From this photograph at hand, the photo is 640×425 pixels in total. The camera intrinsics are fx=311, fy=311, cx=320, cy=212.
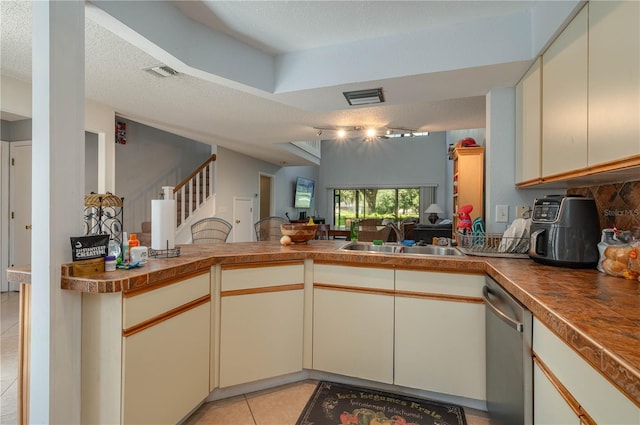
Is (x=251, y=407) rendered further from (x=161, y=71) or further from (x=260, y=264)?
(x=161, y=71)

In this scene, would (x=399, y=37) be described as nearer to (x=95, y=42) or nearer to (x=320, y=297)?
(x=320, y=297)

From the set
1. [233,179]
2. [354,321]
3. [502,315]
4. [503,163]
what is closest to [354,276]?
[354,321]

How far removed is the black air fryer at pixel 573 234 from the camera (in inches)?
58.3

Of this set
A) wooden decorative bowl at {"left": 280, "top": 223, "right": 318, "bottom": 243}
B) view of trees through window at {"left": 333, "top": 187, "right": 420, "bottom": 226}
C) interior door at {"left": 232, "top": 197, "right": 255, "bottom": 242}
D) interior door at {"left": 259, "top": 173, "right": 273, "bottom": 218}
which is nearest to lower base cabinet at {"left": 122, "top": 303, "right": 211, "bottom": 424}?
wooden decorative bowl at {"left": 280, "top": 223, "right": 318, "bottom": 243}

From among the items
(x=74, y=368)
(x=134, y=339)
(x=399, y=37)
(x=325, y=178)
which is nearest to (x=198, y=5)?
(x=399, y=37)

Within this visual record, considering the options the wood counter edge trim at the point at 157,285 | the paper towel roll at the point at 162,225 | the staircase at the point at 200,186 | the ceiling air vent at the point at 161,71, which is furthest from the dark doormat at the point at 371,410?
the staircase at the point at 200,186

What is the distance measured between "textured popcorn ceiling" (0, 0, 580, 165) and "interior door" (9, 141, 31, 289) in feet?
5.91

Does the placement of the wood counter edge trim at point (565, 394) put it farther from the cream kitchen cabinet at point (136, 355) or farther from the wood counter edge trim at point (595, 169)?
the cream kitchen cabinet at point (136, 355)

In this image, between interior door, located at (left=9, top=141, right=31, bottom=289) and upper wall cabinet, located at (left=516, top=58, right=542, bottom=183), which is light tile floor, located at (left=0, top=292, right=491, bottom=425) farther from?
interior door, located at (left=9, top=141, right=31, bottom=289)

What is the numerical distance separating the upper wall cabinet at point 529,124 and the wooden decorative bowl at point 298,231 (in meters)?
1.47

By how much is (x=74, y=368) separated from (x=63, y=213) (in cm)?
65

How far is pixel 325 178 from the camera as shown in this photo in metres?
10.6

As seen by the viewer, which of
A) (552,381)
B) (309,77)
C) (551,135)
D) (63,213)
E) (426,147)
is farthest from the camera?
(426,147)

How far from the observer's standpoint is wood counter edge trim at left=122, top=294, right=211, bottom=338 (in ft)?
4.25
